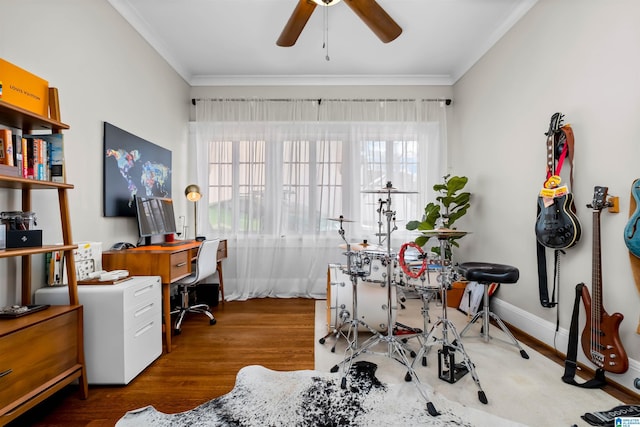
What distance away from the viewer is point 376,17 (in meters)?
2.09

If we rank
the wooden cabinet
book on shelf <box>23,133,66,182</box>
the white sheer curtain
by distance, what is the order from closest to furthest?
the wooden cabinet → book on shelf <box>23,133,66,182</box> → the white sheer curtain

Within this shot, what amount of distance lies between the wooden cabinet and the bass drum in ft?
5.68

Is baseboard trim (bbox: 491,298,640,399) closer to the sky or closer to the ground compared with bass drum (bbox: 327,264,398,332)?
closer to the ground

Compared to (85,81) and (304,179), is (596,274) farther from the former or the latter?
(85,81)

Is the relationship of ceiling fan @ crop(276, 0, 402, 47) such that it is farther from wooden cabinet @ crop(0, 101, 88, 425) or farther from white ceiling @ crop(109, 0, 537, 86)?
wooden cabinet @ crop(0, 101, 88, 425)

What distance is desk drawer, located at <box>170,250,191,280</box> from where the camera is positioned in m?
2.51

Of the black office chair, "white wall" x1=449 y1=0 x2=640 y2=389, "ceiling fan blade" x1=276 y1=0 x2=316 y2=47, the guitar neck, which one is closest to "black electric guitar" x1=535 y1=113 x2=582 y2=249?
"white wall" x1=449 y1=0 x2=640 y2=389

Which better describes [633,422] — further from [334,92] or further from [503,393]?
[334,92]

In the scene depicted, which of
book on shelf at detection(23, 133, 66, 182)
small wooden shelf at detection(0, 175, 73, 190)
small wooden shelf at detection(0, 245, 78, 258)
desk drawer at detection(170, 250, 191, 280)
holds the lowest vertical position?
desk drawer at detection(170, 250, 191, 280)

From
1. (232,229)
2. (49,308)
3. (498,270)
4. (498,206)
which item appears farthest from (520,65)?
(49,308)

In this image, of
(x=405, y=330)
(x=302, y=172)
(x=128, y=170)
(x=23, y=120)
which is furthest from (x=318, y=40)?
(x=405, y=330)

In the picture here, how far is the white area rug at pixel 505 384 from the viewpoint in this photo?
1691mm

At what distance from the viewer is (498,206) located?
10.2ft

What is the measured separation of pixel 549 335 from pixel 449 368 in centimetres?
113
